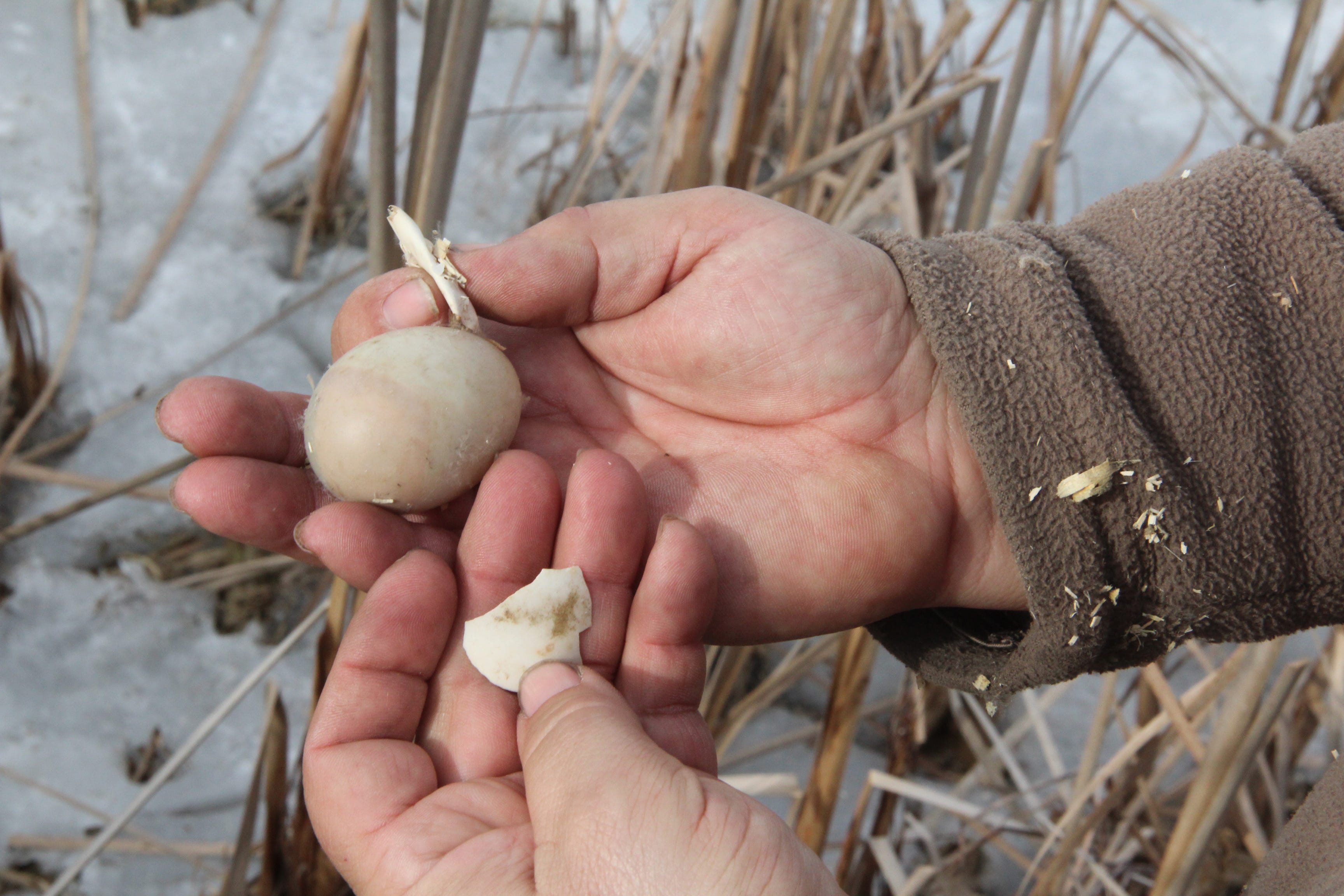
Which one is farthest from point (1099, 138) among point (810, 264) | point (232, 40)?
point (232, 40)

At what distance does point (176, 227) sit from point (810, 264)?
60.8 inches

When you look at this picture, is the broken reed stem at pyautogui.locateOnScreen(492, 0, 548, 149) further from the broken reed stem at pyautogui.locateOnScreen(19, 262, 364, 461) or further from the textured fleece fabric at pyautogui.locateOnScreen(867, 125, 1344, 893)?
the textured fleece fabric at pyautogui.locateOnScreen(867, 125, 1344, 893)

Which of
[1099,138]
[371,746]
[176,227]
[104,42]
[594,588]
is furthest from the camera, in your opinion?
[1099,138]

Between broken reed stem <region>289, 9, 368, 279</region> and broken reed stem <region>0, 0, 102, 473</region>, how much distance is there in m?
0.38

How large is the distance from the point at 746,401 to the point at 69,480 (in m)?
1.17

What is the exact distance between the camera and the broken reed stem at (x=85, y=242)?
1.71 meters

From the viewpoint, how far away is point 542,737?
2.56ft

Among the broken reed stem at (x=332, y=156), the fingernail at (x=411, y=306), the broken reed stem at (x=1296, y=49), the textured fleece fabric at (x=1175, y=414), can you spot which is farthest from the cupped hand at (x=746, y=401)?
the broken reed stem at (x=1296, y=49)

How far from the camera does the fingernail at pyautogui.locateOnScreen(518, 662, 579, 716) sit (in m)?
0.83

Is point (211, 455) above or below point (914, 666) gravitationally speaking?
above

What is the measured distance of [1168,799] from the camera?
5.44 ft

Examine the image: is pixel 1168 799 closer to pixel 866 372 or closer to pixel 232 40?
pixel 866 372

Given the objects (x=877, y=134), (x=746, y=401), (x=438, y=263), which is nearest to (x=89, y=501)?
(x=438, y=263)

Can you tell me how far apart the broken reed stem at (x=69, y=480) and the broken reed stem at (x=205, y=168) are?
0.44 metres
